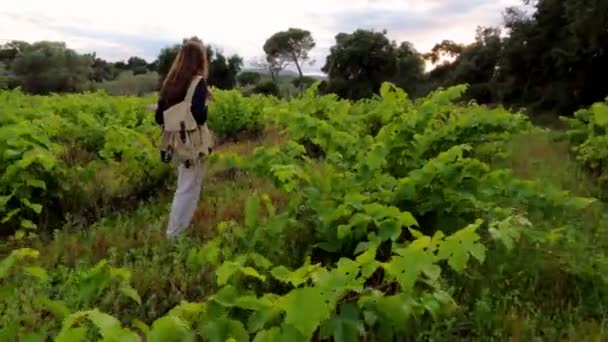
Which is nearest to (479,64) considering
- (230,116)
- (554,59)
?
(554,59)

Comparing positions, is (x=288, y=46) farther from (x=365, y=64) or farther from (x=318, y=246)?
(x=318, y=246)

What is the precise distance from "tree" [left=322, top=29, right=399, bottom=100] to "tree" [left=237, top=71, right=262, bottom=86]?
11.1 metres

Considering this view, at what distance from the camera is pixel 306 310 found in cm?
202

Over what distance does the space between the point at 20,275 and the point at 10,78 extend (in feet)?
139

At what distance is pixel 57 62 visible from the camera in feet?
153

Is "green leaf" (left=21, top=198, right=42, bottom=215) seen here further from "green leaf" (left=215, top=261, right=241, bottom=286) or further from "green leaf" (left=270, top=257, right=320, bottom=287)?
"green leaf" (left=270, top=257, right=320, bottom=287)

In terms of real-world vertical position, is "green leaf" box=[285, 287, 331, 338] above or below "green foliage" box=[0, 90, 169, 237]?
above

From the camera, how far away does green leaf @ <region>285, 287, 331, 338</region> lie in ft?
6.50

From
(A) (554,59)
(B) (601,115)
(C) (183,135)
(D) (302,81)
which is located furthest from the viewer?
(D) (302,81)

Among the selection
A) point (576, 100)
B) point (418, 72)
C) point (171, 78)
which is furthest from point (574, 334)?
point (418, 72)

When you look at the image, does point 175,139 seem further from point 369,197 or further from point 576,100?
point 576,100

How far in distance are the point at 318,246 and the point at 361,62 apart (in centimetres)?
3855

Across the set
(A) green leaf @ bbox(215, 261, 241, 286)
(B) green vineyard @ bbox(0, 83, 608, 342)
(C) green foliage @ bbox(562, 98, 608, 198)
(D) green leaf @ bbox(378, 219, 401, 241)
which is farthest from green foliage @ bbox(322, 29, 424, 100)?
(A) green leaf @ bbox(215, 261, 241, 286)

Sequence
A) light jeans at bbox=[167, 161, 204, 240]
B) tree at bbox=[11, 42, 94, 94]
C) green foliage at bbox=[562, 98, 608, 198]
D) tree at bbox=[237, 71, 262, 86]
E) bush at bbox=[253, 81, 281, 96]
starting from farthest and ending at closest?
tree at bbox=[237, 71, 262, 86] → tree at bbox=[11, 42, 94, 94] → bush at bbox=[253, 81, 281, 96] → green foliage at bbox=[562, 98, 608, 198] → light jeans at bbox=[167, 161, 204, 240]
